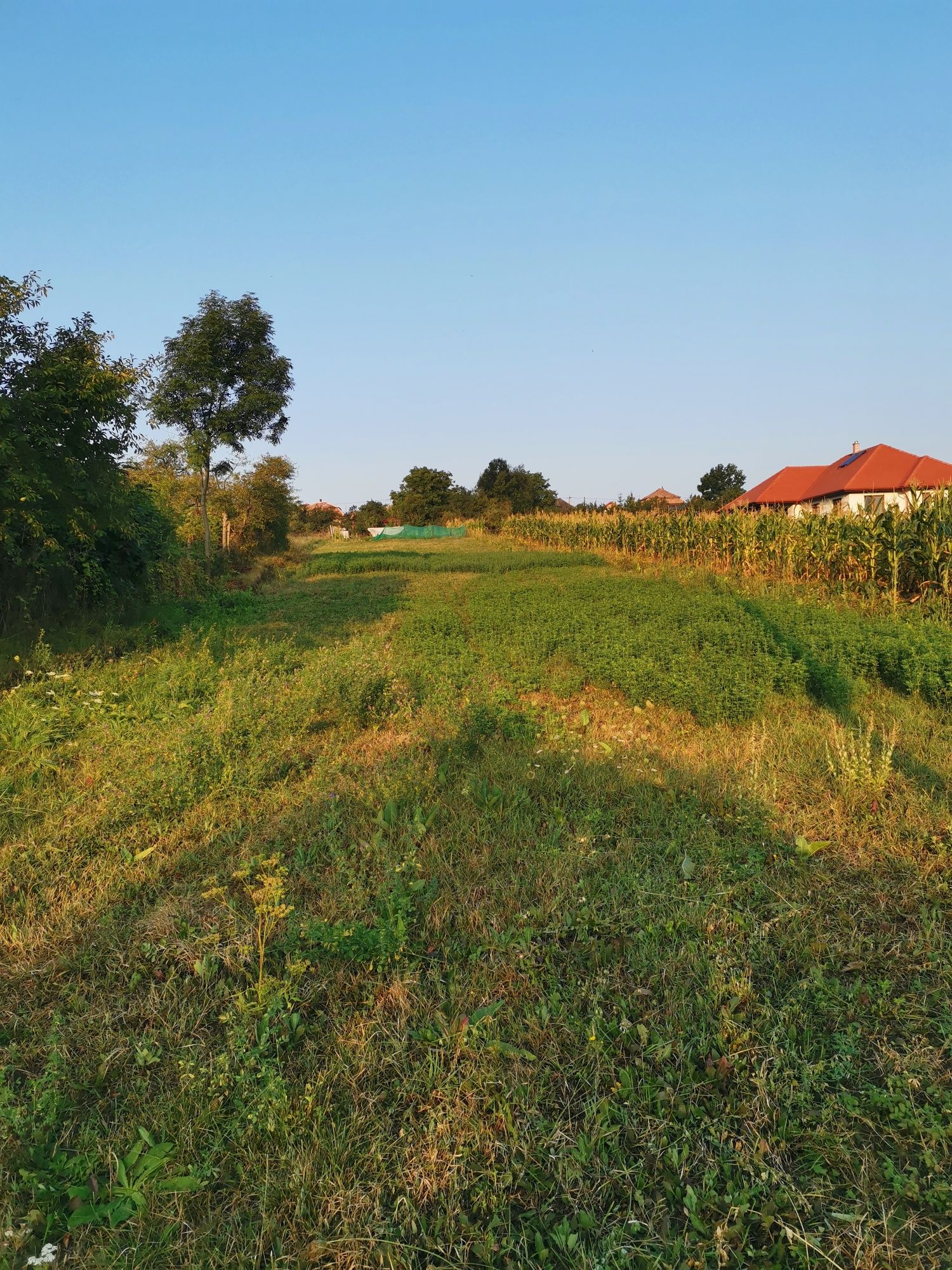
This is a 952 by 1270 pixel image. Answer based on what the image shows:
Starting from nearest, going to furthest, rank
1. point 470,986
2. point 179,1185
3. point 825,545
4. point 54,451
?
point 179,1185, point 470,986, point 54,451, point 825,545

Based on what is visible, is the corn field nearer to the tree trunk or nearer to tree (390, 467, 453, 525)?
the tree trunk

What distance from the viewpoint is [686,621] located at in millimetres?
8203

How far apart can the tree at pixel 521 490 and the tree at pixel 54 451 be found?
170ft

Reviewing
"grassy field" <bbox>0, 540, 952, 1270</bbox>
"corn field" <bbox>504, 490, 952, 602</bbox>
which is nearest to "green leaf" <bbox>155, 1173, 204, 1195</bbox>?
"grassy field" <bbox>0, 540, 952, 1270</bbox>

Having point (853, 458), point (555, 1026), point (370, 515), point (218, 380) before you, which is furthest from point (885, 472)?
point (370, 515)

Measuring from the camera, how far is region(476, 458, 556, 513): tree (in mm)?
59531

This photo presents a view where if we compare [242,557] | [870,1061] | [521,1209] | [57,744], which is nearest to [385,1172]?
[521,1209]

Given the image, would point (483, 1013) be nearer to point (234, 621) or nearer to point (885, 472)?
A: point (234, 621)

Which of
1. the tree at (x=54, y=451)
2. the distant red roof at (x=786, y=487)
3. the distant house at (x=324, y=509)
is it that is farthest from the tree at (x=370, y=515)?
the tree at (x=54, y=451)

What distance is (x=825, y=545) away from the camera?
492 inches

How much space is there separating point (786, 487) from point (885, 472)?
8.62 meters

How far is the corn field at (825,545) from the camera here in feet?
33.7

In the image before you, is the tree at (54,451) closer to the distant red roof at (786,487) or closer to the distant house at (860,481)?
the distant house at (860,481)

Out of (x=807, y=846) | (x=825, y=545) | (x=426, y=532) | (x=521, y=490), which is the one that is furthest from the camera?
(x=521, y=490)
